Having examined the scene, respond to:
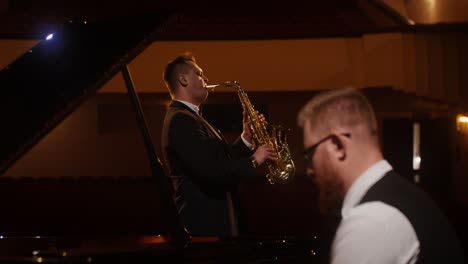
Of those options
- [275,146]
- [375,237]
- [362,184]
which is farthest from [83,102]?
[275,146]

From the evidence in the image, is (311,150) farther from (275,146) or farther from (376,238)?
(275,146)

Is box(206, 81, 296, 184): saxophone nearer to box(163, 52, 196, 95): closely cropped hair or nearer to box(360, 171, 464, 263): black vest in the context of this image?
box(163, 52, 196, 95): closely cropped hair

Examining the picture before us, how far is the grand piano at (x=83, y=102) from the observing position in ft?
7.48

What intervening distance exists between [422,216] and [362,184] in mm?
129

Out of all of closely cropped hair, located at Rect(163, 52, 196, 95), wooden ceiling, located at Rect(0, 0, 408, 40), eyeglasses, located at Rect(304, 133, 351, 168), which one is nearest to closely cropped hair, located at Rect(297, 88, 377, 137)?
eyeglasses, located at Rect(304, 133, 351, 168)

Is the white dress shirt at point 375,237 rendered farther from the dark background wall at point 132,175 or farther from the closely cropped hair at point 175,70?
the dark background wall at point 132,175

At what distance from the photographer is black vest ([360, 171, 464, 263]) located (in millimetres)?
1388

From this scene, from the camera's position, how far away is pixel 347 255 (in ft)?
4.46

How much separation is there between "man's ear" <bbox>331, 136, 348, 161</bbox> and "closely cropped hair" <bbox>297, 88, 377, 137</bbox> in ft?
0.08

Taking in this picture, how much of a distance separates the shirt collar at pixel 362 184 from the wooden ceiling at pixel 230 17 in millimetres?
6974

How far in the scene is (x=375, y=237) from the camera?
4.41 feet

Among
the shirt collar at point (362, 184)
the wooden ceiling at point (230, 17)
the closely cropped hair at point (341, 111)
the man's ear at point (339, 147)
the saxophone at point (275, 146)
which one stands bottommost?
the shirt collar at point (362, 184)

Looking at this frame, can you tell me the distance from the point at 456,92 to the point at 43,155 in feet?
18.4

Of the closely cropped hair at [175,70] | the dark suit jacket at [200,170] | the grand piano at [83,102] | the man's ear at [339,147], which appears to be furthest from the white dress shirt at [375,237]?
the closely cropped hair at [175,70]
